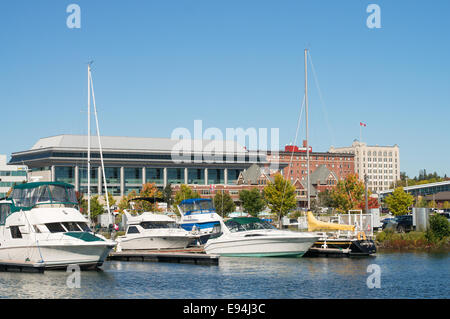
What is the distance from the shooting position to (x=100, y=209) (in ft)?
343

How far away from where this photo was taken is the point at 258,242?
2004 inches

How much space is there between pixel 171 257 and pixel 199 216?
14.0 metres

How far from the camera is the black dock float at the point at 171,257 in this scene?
4772 centimetres

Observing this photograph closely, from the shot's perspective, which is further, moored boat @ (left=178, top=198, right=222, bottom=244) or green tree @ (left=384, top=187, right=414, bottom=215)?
green tree @ (left=384, top=187, right=414, bottom=215)

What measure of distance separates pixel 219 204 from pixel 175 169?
62888 mm

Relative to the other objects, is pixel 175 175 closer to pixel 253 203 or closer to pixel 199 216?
pixel 253 203

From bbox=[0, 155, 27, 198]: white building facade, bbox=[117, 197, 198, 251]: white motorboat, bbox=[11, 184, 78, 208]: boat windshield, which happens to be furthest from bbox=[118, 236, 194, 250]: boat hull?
bbox=[0, 155, 27, 198]: white building facade

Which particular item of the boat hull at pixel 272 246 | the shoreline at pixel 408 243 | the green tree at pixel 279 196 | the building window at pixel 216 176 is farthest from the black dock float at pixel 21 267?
the building window at pixel 216 176

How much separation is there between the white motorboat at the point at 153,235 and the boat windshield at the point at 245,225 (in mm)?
5873

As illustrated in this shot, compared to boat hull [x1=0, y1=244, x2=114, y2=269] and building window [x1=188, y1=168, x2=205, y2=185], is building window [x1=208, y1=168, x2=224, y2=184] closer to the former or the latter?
building window [x1=188, y1=168, x2=205, y2=185]

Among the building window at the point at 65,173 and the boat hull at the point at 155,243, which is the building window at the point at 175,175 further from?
the boat hull at the point at 155,243

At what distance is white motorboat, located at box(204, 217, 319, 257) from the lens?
50.7 meters

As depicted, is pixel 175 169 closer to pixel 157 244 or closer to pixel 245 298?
pixel 157 244

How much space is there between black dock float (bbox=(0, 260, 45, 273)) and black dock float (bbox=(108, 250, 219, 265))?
12.7 meters
